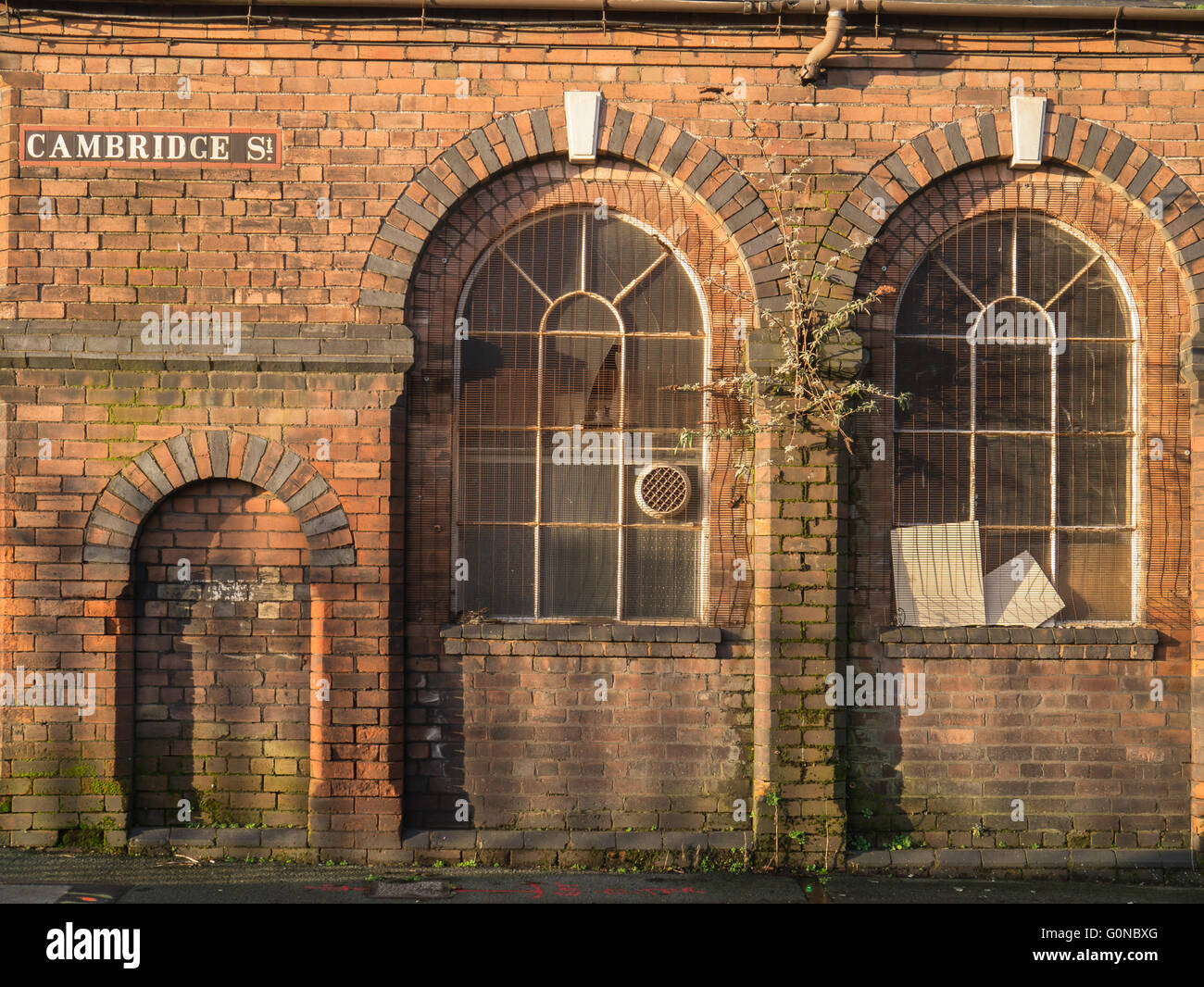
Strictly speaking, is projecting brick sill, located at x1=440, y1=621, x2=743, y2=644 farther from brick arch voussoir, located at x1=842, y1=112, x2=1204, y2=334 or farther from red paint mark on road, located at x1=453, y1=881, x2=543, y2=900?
brick arch voussoir, located at x1=842, y1=112, x2=1204, y2=334

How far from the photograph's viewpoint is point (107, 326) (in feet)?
20.6

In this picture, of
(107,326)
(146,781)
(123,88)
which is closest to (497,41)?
(123,88)

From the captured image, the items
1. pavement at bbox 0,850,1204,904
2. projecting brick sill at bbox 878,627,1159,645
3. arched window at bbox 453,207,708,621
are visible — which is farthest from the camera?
arched window at bbox 453,207,708,621

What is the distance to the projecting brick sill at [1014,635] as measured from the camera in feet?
21.2

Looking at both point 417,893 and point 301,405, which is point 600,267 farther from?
point 417,893

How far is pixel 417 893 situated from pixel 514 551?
2152 millimetres

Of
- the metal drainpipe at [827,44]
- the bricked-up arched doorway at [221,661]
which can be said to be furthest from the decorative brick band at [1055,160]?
the bricked-up arched doorway at [221,661]

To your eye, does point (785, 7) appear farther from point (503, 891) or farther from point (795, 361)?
point (503, 891)

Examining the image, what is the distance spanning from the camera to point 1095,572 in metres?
6.68

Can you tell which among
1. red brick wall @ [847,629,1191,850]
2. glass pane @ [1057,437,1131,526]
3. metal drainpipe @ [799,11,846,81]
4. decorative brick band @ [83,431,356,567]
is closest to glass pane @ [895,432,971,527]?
glass pane @ [1057,437,1131,526]

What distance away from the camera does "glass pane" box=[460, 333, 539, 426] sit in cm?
657

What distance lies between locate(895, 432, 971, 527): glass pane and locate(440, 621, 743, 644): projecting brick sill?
154 centimetres

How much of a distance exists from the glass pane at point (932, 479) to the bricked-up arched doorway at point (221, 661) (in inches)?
155

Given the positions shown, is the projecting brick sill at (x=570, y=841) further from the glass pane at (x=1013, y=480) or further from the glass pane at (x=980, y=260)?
the glass pane at (x=980, y=260)
